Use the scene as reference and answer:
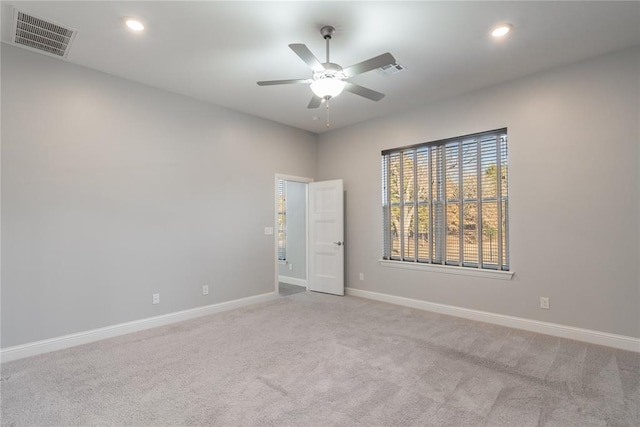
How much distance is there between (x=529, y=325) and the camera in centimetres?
368

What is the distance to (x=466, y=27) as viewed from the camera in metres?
2.76

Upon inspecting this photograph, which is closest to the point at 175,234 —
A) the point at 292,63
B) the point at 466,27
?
the point at 292,63

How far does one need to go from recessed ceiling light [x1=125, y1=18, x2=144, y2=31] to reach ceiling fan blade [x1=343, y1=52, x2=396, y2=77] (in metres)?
1.78

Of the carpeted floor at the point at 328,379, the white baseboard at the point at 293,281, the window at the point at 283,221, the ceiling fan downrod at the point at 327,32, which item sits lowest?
the carpeted floor at the point at 328,379

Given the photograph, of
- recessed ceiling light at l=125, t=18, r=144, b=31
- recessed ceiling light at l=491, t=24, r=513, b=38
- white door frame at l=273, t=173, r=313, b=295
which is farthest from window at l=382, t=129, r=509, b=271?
recessed ceiling light at l=125, t=18, r=144, b=31

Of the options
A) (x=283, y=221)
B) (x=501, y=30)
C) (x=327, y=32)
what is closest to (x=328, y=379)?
(x=327, y=32)

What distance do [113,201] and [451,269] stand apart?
4.24 metres

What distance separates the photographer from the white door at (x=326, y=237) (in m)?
5.48

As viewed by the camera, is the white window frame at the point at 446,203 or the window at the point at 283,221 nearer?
the white window frame at the point at 446,203

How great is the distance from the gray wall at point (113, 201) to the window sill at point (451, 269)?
2.11m

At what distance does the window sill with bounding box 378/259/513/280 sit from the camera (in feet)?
12.8

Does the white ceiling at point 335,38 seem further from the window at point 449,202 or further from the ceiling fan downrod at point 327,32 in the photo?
the window at point 449,202

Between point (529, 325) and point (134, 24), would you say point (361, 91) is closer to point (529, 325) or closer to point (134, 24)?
point (134, 24)

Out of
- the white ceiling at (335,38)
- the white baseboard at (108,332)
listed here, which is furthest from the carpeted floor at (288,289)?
the white ceiling at (335,38)
